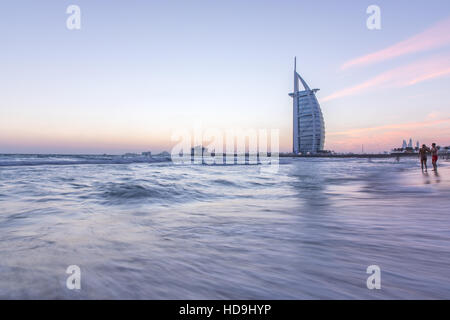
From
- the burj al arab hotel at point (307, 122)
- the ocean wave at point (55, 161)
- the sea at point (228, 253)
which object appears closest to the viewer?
the sea at point (228, 253)

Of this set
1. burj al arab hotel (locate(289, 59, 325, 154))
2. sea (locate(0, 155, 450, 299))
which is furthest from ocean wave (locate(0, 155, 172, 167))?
burj al arab hotel (locate(289, 59, 325, 154))

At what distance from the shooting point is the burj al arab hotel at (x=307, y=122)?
99.1 metres

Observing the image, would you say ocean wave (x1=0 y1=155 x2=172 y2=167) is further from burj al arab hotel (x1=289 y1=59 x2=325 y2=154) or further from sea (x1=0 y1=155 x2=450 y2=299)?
burj al arab hotel (x1=289 y1=59 x2=325 y2=154)

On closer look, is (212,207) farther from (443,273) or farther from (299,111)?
(299,111)

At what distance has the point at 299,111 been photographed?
103 metres

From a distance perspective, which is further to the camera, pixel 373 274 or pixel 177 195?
pixel 177 195

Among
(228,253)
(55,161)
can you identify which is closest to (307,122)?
(55,161)

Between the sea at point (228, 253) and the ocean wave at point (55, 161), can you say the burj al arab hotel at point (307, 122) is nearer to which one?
the ocean wave at point (55, 161)

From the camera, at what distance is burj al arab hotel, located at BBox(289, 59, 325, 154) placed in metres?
99.1

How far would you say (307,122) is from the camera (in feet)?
333

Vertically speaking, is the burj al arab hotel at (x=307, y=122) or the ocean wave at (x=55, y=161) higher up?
the burj al arab hotel at (x=307, y=122)

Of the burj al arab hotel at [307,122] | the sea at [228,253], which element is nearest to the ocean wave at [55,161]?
the sea at [228,253]

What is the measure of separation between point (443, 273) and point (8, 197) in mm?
9375

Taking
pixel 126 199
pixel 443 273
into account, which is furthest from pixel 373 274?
pixel 126 199
